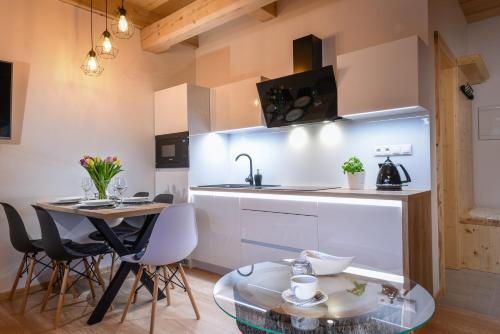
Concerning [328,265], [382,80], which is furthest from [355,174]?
[328,265]

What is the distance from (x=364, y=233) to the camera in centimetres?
231

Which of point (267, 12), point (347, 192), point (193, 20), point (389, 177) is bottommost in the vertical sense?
point (347, 192)

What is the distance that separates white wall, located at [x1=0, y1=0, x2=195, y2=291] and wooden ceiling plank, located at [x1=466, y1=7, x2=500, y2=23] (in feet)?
12.8

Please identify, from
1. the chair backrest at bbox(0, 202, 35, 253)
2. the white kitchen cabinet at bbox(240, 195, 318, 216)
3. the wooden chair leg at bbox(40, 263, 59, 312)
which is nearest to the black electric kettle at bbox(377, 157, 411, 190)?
the white kitchen cabinet at bbox(240, 195, 318, 216)

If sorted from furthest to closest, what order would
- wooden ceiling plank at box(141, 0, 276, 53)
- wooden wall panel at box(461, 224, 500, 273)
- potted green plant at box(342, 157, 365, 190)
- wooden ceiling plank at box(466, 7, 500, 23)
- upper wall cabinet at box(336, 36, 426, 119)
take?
wooden ceiling plank at box(466, 7, 500, 23), wooden wall panel at box(461, 224, 500, 273), wooden ceiling plank at box(141, 0, 276, 53), potted green plant at box(342, 157, 365, 190), upper wall cabinet at box(336, 36, 426, 119)

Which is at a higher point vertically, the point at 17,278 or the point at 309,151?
the point at 309,151

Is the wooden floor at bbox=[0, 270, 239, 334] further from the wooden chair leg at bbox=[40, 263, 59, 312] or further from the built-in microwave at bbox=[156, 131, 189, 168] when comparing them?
the built-in microwave at bbox=[156, 131, 189, 168]

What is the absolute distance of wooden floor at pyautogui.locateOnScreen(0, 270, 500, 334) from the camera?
87.8 inches

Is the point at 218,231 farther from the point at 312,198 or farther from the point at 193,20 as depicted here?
the point at 193,20

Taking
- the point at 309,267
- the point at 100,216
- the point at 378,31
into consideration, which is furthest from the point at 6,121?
the point at 378,31

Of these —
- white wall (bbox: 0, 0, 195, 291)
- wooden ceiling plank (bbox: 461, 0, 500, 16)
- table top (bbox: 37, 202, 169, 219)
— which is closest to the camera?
table top (bbox: 37, 202, 169, 219)

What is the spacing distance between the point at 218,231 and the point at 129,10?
8.81 ft

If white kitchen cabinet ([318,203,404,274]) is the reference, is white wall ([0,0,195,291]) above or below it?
above

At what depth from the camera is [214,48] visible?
424 cm
